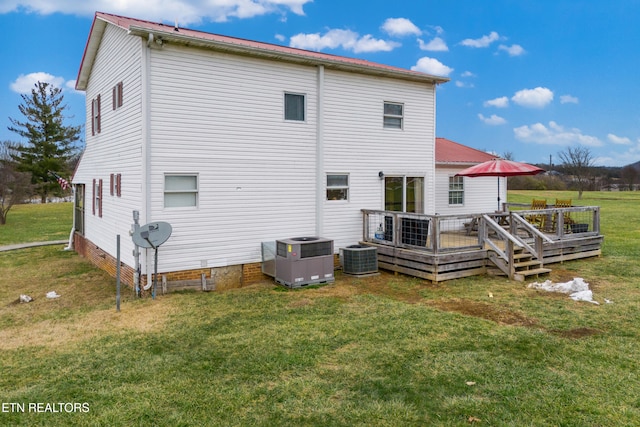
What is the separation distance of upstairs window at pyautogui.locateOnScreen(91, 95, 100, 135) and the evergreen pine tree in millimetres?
30153

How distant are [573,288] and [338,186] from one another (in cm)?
569

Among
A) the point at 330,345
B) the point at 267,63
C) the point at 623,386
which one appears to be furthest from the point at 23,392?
the point at 267,63

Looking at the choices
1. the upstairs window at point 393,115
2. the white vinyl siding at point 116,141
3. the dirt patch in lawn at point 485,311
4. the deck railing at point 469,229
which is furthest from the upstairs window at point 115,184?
the dirt patch in lawn at point 485,311

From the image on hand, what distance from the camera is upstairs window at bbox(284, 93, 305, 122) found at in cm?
1034

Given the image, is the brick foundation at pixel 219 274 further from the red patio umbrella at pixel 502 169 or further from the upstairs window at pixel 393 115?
the red patio umbrella at pixel 502 169

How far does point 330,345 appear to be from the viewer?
5707mm

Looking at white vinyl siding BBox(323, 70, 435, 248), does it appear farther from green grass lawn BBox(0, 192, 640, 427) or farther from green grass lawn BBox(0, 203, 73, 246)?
green grass lawn BBox(0, 203, 73, 246)

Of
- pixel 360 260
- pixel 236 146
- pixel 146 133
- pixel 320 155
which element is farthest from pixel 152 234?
pixel 360 260

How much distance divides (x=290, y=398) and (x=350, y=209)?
7426 mm

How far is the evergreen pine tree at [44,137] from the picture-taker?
38.8 meters

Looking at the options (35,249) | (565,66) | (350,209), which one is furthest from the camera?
(565,66)

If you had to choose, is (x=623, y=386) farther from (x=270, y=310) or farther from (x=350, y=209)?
(x=350, y=209)

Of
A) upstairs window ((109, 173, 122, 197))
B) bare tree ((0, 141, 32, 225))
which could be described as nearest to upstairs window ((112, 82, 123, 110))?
upstairs window ((109, 173, 122, 197))

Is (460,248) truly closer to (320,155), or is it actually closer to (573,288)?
(573,288)
